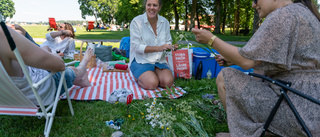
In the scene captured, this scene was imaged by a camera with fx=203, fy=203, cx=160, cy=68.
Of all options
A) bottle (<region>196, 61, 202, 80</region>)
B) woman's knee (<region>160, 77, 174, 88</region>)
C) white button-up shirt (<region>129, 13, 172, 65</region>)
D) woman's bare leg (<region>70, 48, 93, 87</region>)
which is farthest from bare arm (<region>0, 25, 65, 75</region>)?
bottle (<region>196, 61, 202, 80</region>)

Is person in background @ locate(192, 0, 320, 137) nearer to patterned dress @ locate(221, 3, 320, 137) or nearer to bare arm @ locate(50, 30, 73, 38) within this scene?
patterned dress @ locate(221, 3, 320, 137)

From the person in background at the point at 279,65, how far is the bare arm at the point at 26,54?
1.36 metres

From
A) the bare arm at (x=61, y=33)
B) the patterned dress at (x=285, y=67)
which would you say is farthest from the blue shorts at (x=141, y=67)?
the bare arm at (x=61, y=33)

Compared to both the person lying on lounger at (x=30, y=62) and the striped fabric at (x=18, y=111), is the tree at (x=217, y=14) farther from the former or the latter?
the striped fabric at (x=18, y=111)

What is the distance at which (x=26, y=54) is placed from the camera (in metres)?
1.54

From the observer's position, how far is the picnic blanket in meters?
3.10

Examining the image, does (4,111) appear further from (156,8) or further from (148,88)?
(156,8)

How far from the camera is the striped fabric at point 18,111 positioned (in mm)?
1739

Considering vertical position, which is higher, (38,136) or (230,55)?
(230,55)

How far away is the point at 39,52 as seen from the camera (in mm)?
1623

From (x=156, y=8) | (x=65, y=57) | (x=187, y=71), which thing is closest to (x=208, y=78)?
(x=187, y=71)

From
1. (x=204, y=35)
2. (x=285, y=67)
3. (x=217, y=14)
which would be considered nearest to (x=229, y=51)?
(x=204, y=35)

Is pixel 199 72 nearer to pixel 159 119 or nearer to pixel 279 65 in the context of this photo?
pixel 159 119

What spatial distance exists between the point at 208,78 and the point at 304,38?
2991mm
